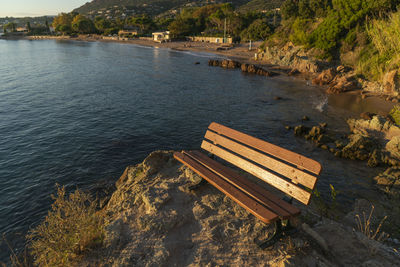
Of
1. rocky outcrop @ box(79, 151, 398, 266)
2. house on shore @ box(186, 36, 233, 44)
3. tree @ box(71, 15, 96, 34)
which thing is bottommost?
rocky outcrop @ box(79, 151, 398, 266)

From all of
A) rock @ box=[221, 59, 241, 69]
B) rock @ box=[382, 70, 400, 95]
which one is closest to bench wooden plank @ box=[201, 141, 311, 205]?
rock @ box=[382, 70, 400, 95]

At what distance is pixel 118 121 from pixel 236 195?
45.9ft

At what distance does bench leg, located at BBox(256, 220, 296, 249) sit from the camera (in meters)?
3.75

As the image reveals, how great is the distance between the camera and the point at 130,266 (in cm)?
374

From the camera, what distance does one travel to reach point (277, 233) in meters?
3.83

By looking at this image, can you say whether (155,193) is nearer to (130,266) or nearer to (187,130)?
(130,266)

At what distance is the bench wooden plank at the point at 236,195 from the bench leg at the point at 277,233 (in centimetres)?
29

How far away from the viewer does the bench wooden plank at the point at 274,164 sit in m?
3.86

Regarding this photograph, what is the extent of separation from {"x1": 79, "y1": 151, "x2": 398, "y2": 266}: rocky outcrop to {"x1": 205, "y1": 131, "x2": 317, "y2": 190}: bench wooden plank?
969 millimetres

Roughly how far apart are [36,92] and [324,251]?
28678 millimetres

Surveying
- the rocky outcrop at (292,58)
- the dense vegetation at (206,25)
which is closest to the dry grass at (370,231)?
the rocky outcrop at (292,58)

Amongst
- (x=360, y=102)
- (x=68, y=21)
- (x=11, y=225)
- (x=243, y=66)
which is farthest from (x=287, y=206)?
(x=68, y=21)

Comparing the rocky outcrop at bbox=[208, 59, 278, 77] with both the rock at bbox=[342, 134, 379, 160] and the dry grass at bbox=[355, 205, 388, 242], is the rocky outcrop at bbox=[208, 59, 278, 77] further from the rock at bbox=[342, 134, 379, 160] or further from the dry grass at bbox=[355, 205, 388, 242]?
the dry grass at bbox=[355, 205, 388, 242]

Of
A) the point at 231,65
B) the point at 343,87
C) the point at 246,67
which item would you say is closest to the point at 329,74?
the point at 343,87
